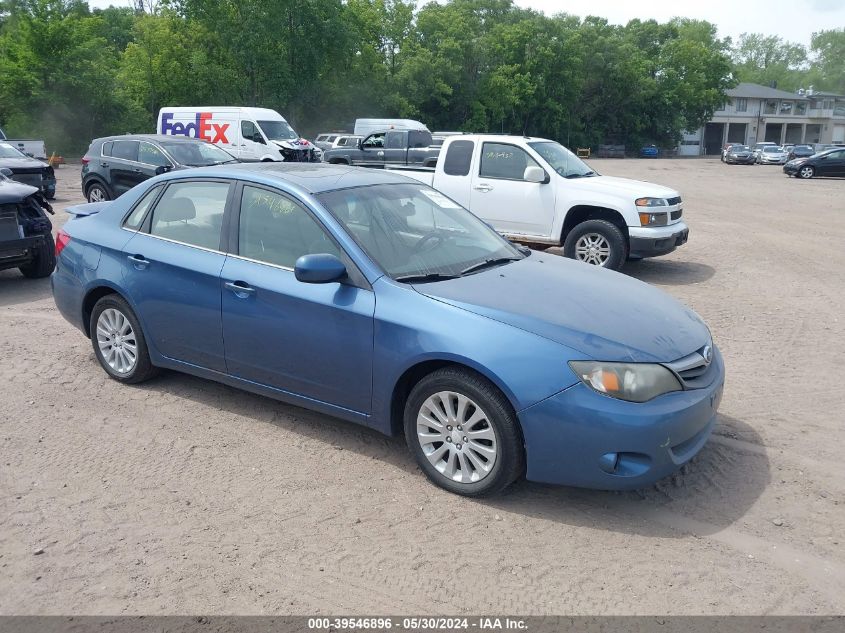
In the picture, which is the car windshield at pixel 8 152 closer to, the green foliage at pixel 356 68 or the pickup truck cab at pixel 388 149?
the pickup truck cab at pixel 388 149

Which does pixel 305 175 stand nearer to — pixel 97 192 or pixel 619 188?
pixel 619 188

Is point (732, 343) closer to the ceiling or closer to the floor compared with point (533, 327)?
closer to the floor

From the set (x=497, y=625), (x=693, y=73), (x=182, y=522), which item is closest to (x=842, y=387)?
(x=497, y=625)

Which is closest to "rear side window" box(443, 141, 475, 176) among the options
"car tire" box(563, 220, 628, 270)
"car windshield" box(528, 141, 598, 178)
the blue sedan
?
"car windshield" box(528, 141, 598, 178)

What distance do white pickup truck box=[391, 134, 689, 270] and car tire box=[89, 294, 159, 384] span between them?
589 cm

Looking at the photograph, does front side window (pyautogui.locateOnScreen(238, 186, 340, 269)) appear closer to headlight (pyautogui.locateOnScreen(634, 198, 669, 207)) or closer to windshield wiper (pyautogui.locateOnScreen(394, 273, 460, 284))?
windshield wiper (pyautogui.locateOnScreen(394, 273, 460, 284))

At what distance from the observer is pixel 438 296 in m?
4.18

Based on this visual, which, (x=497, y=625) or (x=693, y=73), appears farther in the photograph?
(x=693, y=73)

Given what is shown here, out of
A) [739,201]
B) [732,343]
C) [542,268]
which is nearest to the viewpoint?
[542,268]

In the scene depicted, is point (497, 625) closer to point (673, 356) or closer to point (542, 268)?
point (673, 356)

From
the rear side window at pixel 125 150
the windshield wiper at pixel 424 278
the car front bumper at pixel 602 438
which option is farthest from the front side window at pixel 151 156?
the car front bumper at pixel 602 438

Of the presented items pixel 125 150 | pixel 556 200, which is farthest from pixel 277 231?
pixel 125 150

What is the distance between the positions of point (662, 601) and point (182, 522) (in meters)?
2.31

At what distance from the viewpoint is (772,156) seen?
53312 millimetres
